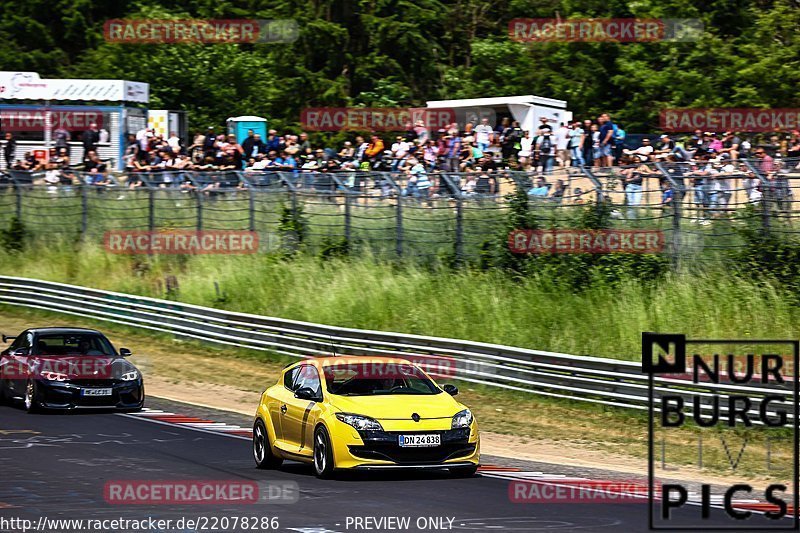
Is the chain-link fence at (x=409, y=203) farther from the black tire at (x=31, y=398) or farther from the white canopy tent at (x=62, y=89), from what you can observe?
the black tire at (x=31, y=398)

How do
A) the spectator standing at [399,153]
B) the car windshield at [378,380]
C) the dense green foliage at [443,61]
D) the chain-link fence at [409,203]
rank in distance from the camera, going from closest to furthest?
the car windshield at [378,380] → the chain-link fence at [409,203] → the spectator standing at [399,153] → the dense green foliage at [443,61]

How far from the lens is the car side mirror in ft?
47.2

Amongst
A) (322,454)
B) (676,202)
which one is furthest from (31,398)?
(676,202)

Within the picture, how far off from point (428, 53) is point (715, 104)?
14612mm

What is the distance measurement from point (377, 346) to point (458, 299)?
2441 mm

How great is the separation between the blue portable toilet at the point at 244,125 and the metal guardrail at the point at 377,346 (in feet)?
32.5

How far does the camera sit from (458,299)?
27266 millimetres

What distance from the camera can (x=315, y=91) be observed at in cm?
5222

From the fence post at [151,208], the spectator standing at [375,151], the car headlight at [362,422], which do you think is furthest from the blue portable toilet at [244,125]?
the car headlight at [362,422]

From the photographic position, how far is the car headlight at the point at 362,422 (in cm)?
1382

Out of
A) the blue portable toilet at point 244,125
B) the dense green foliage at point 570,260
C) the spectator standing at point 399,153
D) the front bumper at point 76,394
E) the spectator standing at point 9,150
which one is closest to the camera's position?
the front bumper at point 76,394

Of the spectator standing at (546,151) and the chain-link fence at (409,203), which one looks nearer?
the chain-link fence at (409,203)

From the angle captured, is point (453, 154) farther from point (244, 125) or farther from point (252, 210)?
point (244, 125)

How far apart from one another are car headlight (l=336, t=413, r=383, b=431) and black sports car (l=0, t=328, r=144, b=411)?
7950mm
